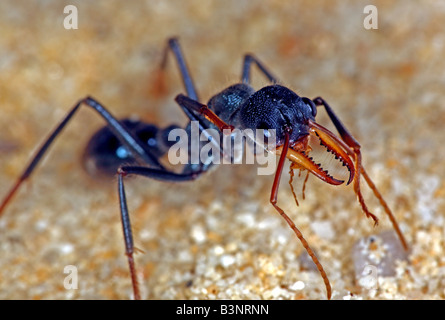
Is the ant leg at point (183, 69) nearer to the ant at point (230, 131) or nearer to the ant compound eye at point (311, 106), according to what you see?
the ant at point (230, 131)

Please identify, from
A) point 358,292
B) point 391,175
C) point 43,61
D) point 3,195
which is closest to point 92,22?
point 43,61

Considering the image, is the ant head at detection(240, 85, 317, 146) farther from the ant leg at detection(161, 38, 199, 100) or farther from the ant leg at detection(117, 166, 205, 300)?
the ant leg at detection(161, 38, 199, 100)

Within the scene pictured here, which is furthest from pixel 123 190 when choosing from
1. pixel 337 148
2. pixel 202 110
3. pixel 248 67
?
pixel 248 67

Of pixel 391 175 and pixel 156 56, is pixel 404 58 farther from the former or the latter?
pixel 156 56

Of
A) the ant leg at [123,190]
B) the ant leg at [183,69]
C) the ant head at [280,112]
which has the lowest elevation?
the ant leg at [123,190]

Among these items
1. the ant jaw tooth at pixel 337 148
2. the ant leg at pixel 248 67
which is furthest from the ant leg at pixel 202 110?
the ant leg at pixel 248 67

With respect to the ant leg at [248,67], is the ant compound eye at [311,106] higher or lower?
lower
